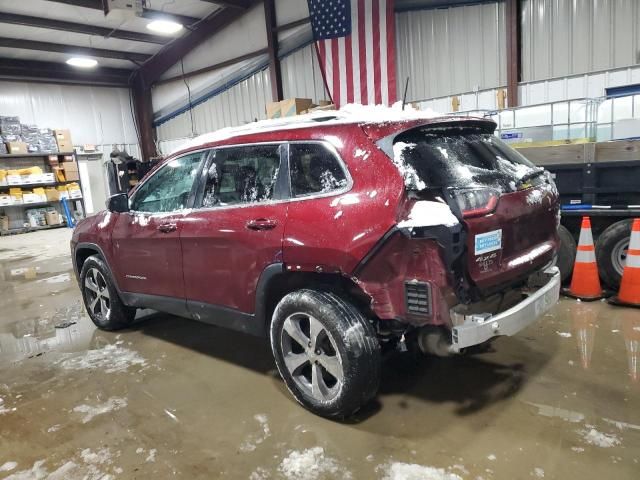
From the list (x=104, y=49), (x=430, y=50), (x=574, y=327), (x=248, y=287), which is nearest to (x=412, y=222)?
(x=248, y=287)

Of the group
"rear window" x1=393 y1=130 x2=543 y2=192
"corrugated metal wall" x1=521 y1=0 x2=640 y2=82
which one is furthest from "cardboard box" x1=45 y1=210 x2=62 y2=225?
Answer: "rear window" x1=393 y1=130 x2=543 y2=192

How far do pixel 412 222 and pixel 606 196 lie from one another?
320 cm

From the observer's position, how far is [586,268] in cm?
438

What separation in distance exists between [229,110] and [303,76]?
351 centimetres

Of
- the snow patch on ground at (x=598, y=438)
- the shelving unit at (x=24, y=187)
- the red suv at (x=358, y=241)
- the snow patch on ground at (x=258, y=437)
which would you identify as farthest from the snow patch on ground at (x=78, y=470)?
the shelving unit at (x=24, y=187)

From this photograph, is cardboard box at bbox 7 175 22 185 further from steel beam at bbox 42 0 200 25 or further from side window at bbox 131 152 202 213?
side window at bbox 131 152 202 213

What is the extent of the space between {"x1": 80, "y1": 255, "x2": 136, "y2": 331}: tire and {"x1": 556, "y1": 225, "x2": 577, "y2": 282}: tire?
424 cm

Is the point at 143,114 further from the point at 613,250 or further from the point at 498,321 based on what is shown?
the point at 498,321

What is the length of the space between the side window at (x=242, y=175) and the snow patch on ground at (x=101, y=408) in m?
1.43

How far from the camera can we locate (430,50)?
1025 cm

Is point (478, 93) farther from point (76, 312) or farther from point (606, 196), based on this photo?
point (76, 312)

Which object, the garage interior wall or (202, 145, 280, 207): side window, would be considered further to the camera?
the garage interior wall

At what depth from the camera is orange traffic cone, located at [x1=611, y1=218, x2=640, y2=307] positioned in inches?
158

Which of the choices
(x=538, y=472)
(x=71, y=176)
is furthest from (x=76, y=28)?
(x=538, y=472)
